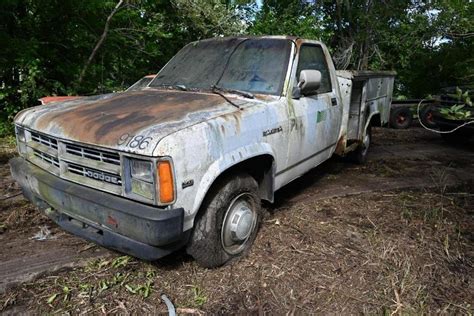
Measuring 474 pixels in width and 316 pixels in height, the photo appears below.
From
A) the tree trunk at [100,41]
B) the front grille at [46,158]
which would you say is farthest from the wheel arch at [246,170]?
the tree trunk at [100,41]

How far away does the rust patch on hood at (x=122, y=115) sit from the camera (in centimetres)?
271

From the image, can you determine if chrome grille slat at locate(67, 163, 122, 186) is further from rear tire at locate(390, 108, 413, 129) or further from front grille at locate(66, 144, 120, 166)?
rear tire at locate(390, 108, 413, 129)

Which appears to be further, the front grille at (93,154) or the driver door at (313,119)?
the driver door at (313,119)

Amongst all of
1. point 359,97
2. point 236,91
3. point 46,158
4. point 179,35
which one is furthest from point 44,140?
point 179,35

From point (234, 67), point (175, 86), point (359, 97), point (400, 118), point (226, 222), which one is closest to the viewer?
point (226, 222)

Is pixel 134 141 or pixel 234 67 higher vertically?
pixel 234 67

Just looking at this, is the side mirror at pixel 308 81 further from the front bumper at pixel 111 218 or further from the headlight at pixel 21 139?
the headlight at pixel 21 139

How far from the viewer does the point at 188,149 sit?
2576 mm

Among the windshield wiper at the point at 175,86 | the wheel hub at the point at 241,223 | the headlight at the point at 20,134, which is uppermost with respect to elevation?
the windshield wiper at the point at 175,86

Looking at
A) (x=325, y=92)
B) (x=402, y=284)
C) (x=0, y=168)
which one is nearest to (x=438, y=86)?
(x=325, y=92)

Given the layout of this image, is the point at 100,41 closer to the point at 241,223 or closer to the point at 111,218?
the point at 241,223

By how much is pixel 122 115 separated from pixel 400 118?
8971 millimetres

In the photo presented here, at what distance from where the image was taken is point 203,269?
3.20 meters

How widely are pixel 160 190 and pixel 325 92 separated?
108 inches
